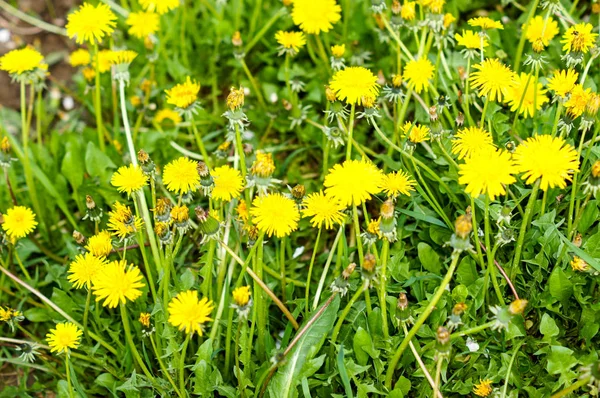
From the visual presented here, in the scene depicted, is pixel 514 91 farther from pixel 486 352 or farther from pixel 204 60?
pixel 204 60

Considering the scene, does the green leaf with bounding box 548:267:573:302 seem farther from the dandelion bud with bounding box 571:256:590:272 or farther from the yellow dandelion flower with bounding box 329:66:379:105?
the yellow dandelion flower with bounding box 329:66:379:105

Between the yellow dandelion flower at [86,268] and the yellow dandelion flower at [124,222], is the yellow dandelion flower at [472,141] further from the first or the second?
the yellow dandelion flower at [86,268]

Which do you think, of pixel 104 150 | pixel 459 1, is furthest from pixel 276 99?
pixel 459 1

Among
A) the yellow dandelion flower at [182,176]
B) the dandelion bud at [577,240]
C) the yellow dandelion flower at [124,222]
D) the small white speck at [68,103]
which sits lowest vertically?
the dandelion bud at [577,240]

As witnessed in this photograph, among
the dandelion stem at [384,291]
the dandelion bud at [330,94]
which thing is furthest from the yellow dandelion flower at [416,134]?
the dandelion stem at [384,291]

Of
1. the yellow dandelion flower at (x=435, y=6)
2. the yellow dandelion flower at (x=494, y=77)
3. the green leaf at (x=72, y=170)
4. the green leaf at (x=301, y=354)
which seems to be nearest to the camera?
the green leaf at (x=301, y=354)

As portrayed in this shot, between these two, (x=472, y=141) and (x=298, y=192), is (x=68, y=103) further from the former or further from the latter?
(x=472, y=141)

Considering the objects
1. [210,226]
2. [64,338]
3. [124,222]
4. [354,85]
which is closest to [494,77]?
[354,85]
